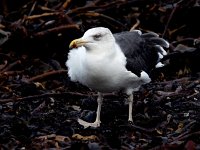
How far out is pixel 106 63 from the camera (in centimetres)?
522

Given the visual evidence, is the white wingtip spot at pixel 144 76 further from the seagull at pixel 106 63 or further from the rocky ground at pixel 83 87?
the rocky ground at pixel 83 87

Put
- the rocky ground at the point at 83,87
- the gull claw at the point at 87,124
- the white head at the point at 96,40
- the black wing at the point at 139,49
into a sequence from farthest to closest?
the black wing at the point at 139,49, the gull claw at the point at 87,124, the white head at the point at 96,40, the rocky ground at the point at 83,87

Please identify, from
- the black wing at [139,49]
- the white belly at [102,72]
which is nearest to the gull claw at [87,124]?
the white belly at [102,72]

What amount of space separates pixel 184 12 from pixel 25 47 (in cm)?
175

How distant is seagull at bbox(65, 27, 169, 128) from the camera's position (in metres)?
5.21

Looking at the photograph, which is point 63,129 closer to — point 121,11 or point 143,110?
point 143,110

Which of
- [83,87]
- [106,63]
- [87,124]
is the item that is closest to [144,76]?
[106,63]

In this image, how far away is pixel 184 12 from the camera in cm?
731

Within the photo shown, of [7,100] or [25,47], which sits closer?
[7,100]

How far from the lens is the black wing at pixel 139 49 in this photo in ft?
18.2

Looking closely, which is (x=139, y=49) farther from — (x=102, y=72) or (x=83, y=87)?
(x=83, y=87)

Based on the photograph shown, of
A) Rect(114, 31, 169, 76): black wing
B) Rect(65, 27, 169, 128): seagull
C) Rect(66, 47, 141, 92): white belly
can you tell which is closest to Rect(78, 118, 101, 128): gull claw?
→ Rect(65, 27, 169, 128): seagull

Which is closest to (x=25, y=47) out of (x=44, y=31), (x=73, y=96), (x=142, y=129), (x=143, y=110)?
(x=44, y=31)

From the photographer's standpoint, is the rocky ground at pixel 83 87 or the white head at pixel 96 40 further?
the white head at pixel 96 40
